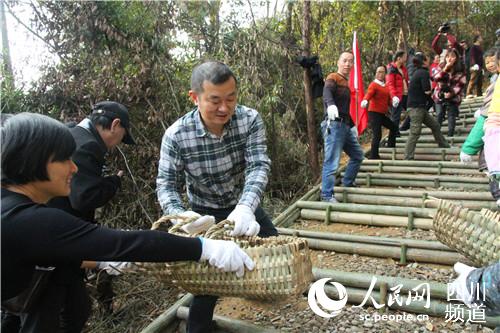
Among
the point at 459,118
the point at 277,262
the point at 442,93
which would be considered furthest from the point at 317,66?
the point at 459,118

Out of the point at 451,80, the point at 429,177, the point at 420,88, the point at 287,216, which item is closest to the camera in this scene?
the point at 287,216

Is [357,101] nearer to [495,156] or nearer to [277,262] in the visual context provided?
[495,156]

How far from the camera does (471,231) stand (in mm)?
2566

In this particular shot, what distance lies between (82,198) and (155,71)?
3069 millimetres

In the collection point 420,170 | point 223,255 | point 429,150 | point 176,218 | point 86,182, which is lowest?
point 420,170

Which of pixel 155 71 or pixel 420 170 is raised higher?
pixel 155 71

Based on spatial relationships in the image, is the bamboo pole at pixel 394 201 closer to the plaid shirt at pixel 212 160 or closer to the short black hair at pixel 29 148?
the plaid shirt at pixel 212 160

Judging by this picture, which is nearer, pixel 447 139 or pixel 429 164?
pixel 429 164

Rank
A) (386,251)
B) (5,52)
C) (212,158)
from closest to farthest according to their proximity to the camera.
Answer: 1. (212,158)
2. (386,251)
3. (5,52)

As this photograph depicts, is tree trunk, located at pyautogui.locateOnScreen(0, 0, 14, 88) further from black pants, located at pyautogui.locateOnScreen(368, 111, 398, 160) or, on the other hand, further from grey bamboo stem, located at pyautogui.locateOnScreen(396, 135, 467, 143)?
grey bamboo stem, located at pyautogui.locateOnScreen(396, 135, 467, 143)

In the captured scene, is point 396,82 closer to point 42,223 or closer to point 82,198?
point 82,198

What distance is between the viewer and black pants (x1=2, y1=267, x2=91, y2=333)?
1784 millimetres

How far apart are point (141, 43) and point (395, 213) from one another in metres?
3.57

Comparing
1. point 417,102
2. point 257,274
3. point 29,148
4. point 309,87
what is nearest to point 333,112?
point 309,87
